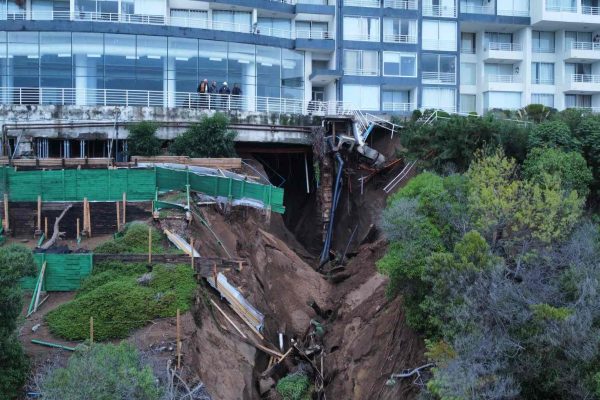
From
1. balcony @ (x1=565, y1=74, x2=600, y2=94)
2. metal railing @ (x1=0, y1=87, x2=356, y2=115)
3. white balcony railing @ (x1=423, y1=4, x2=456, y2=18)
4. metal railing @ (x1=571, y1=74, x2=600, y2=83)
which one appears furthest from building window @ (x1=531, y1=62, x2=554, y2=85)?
metal railing @ (x1=0, y1=87, x2=356, y2=115)

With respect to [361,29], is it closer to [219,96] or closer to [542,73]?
[219,96]

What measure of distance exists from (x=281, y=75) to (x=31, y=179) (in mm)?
17793

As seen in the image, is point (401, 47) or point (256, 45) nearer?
point (256, 45)

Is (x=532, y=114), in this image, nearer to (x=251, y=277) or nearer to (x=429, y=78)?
(x=429, y=78)

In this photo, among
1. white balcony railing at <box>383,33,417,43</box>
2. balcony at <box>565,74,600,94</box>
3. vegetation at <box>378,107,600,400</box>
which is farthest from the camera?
balcony at <box>565,74,600,94</box>

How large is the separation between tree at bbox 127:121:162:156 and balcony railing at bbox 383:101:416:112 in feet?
57.1

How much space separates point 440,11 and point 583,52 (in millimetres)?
11345

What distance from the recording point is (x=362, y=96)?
4434 cm

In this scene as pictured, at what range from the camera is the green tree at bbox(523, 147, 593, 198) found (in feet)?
90.7

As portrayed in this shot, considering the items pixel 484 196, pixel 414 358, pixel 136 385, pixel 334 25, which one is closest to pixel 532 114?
pixel 334 25

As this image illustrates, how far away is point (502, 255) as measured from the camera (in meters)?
22.2

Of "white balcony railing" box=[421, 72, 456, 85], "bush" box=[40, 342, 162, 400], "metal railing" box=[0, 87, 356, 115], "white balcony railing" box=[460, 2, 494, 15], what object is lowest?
"bush" box=[40, 342, 162, 400]

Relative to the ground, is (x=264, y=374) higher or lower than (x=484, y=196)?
lower

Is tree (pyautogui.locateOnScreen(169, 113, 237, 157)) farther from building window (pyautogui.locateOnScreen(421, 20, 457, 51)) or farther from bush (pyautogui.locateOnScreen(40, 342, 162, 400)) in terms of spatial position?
bush (pyautogui.locateOnScreen(40, 342, 162, 400))
